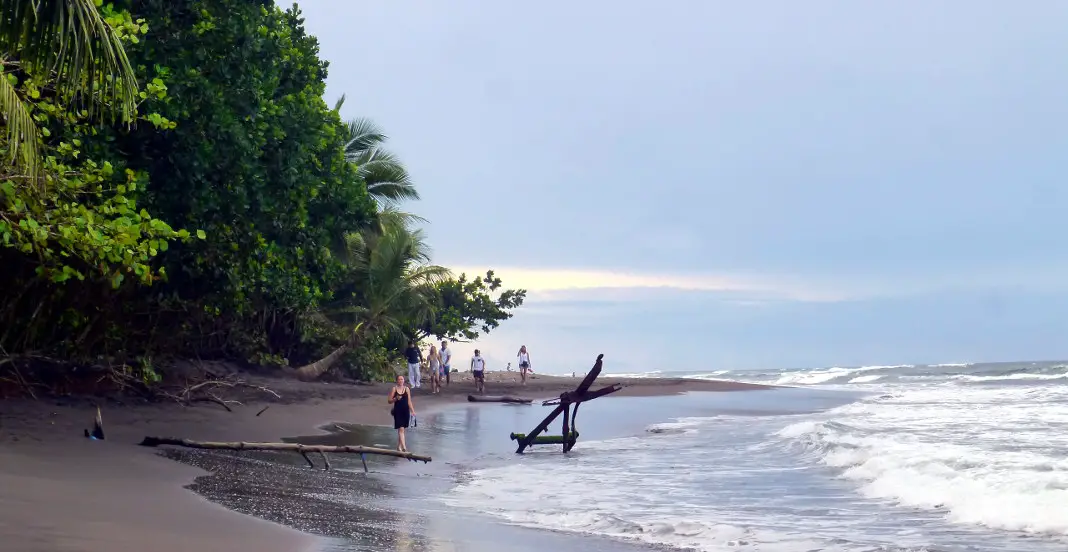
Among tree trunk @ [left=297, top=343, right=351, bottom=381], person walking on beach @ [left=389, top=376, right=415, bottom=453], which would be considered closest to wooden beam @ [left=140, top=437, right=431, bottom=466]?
person walking on beach @ [left=389, top=376, right=415, bottom=453]

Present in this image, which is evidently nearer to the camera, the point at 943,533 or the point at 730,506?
the point at 943,533

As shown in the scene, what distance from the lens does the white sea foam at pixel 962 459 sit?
10.9 meters

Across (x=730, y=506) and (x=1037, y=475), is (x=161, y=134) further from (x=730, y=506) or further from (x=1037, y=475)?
(x=1037, y=475)

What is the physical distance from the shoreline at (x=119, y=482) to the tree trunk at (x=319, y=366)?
8.11 m

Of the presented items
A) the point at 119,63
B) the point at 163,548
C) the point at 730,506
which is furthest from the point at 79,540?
the point at 730,506

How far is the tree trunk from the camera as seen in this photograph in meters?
26.8

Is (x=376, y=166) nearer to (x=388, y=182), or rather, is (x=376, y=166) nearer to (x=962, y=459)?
(x=388, y=182)

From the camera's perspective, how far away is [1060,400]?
1293 inches

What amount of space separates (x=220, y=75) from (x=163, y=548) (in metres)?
8.54

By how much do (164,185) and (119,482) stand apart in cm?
550

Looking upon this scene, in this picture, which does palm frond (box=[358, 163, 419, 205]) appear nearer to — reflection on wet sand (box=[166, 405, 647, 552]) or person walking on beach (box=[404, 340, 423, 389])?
person walking on beach (box=[404, 340, 423, 389])

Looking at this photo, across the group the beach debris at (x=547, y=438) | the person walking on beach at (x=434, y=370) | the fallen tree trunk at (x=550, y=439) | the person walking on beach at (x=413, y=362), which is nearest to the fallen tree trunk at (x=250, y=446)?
the beach debris at (x=547, y=438)

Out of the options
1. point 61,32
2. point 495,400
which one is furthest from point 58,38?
point 495,400

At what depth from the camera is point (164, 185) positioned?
1325 centimetres
